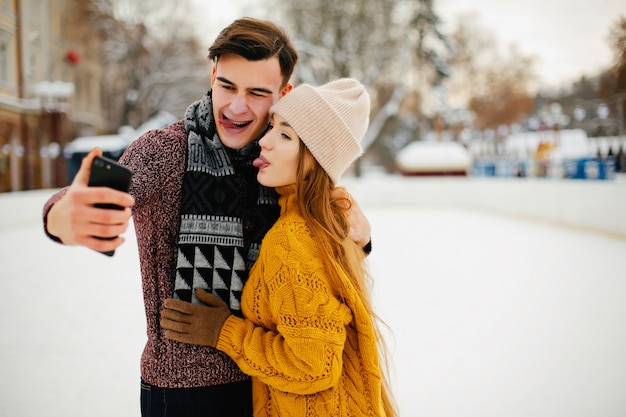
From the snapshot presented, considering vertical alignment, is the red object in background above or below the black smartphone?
above

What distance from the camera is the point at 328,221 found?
130 centimetres

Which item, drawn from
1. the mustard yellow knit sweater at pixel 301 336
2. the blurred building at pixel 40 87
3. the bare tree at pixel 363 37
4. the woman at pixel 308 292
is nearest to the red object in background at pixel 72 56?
the blurred building at pixel 40 87

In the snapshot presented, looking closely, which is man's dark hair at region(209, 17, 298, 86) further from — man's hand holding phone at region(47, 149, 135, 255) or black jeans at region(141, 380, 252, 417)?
black jeans at region(141, 380, 252, 417)

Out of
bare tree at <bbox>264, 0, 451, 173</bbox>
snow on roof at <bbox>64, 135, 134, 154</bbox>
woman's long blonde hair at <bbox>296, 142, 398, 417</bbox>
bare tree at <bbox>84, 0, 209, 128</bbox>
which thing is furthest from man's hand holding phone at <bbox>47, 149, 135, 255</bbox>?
bare tree at <bbox>264, 0, 451, 173</bbox>

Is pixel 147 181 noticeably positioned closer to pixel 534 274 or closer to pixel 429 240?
pixel 534 274

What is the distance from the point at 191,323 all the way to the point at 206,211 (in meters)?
0.28

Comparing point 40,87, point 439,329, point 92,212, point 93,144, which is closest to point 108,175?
point 92,212

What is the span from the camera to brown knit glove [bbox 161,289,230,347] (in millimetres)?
1217

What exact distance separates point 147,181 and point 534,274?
5.67 m

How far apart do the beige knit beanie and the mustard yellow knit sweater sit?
17 cm

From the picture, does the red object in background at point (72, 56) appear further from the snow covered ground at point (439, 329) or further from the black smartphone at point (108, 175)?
the black smartphone at point (108, 175)

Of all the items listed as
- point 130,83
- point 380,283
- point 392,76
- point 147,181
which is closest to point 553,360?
point 380,283

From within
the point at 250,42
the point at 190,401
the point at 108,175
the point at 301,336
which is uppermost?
the point at 250,42

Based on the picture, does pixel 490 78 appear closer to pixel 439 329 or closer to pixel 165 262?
pixel 439 329
